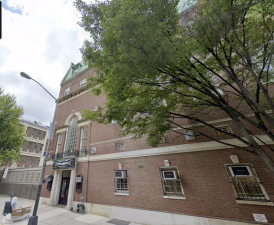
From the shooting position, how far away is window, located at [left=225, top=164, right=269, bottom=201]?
5996mm

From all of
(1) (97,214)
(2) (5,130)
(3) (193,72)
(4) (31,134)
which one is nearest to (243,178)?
(3) (193,72)

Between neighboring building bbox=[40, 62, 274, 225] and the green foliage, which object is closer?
the green foliage

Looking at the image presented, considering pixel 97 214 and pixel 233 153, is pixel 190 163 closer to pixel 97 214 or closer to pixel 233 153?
pixel 233 153

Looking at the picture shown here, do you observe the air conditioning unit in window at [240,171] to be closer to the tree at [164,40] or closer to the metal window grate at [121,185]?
the tree at [164,40]

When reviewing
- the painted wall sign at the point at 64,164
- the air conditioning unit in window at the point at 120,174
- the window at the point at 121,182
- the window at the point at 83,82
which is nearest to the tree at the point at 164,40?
the air conditioning unit in window at the point at 120,174

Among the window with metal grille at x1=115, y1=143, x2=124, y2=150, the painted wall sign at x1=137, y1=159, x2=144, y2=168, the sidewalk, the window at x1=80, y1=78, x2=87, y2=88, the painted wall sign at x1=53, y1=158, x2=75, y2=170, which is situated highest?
the window at x1=80, y1=78, x2=87, y2=88

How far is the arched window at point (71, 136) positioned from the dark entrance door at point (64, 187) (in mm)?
2359

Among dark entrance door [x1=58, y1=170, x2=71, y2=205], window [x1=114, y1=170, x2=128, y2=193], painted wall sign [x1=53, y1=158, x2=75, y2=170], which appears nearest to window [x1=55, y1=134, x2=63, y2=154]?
painted wall sign [x1=53, y1=158, x2=75, y2=170]

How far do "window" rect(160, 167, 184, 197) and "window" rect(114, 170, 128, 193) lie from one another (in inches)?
118

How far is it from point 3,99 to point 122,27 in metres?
22.3

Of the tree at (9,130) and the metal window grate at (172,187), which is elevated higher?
the tree at (9,130)

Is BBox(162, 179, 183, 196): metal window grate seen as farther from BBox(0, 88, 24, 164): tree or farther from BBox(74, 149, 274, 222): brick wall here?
BBox(0, 88, 24, 164): tree

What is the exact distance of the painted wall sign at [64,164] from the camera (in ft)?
41.1

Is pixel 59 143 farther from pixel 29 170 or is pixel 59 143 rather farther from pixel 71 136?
pixel 29 170
